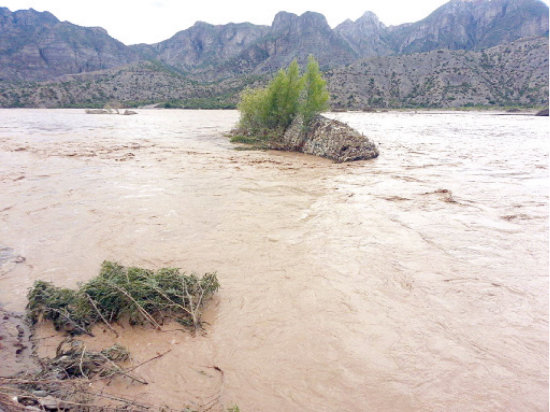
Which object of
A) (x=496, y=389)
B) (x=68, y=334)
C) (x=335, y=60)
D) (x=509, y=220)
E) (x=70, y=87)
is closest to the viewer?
(x=496, y=389)

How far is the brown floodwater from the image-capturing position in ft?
11.4

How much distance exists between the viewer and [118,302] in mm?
4496

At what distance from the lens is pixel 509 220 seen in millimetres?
8258

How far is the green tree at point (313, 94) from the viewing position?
2186cm

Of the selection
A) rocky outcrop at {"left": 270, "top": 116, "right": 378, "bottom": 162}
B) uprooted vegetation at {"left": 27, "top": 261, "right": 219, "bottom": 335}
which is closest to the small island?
rocky outcrop at {"left": 270, "top": 116, "right": 378, "bottom": 162}

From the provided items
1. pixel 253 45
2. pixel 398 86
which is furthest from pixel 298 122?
pixel 253 45

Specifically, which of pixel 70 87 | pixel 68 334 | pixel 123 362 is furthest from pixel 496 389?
pixel 70 87

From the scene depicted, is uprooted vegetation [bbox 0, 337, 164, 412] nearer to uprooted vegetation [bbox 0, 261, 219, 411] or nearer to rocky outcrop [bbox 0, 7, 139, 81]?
uprooted vegetation [bbox 0, 261, 219, 411]

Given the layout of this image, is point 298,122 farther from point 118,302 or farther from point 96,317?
point 96,317

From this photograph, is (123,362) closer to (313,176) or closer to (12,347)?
(12,347)

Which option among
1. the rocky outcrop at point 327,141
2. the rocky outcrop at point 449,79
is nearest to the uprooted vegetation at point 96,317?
the rocky outcrop at point 327,141

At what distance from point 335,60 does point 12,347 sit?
173m

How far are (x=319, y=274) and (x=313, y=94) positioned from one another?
1857 centimetres

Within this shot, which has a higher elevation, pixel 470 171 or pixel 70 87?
pixel 70 87
